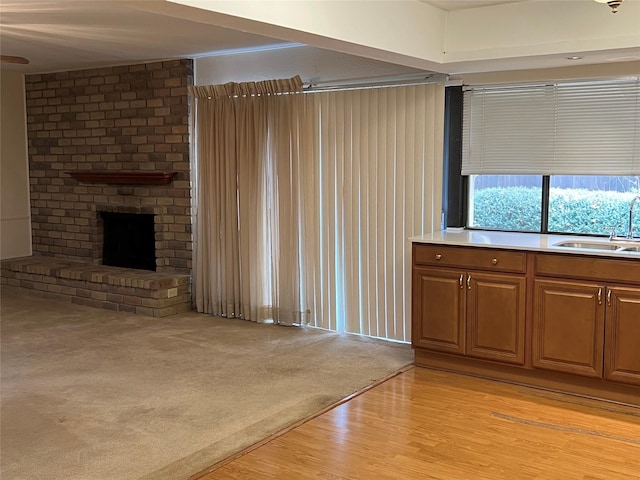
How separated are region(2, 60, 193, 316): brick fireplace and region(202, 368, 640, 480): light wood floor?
9.71 ft

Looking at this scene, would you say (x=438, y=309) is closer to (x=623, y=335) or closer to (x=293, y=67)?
(x=623, y=335)

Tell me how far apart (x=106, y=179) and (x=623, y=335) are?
499 centimetres

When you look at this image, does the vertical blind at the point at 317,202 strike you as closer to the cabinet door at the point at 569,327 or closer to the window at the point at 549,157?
the window at the point at 549,157

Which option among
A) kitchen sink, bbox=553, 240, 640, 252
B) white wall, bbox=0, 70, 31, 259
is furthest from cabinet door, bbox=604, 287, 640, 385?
white wall, bbox=0, 70, 31, 259

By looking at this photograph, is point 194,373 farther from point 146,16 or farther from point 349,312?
point 146,16

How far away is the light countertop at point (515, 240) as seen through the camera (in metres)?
3.97

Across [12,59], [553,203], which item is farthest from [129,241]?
[553,203]

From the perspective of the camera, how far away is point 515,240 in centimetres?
446

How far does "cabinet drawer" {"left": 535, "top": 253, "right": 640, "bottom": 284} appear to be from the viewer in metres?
3.84

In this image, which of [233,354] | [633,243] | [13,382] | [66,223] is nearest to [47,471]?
[13,382]

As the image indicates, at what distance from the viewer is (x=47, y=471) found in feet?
10.4

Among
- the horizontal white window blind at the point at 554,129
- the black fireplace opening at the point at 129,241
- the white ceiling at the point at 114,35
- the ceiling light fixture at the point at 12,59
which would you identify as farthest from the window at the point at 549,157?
the ceiling light fixture at the point at 12,59

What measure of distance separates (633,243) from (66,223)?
18.6 ft

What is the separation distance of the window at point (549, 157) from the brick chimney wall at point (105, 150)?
271cm
